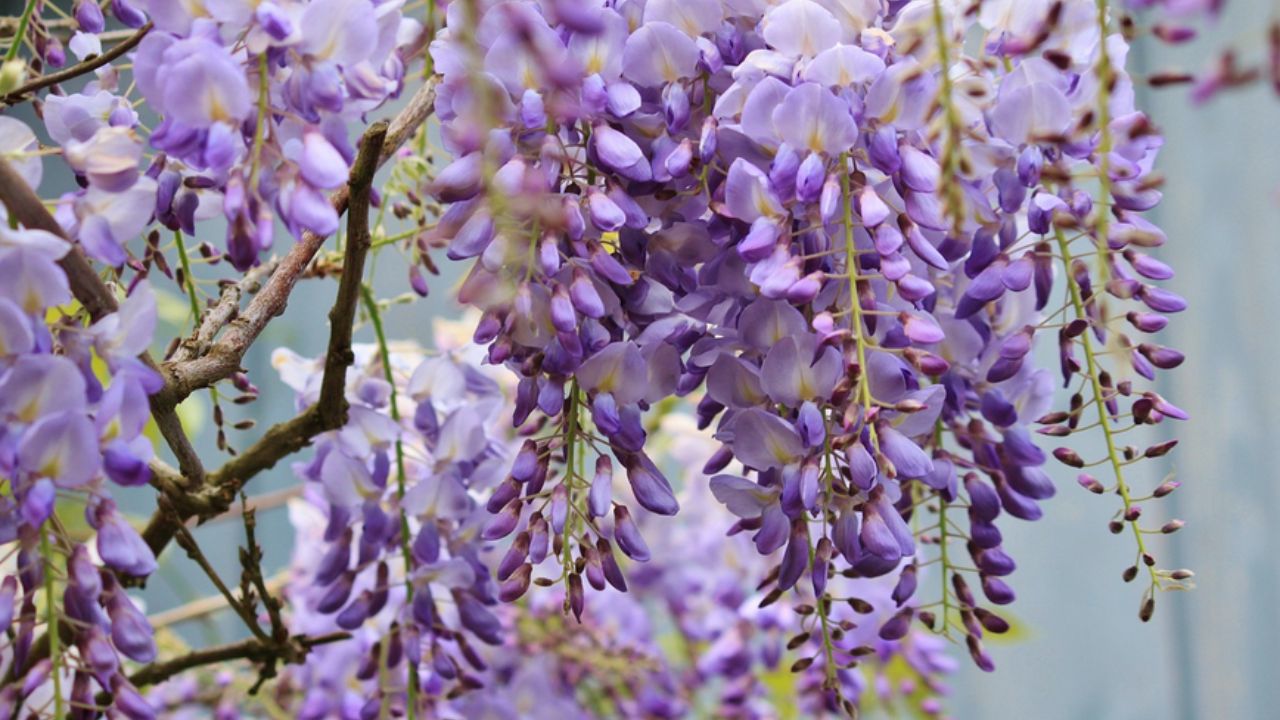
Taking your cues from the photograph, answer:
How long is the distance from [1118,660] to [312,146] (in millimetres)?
1443

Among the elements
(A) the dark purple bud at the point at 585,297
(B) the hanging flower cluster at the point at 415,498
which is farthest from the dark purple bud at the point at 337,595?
(A) the dark purple bud at the point at 585,297

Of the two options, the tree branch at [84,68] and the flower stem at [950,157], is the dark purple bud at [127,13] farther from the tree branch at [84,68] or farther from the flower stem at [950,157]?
the flower stem at [950,157]

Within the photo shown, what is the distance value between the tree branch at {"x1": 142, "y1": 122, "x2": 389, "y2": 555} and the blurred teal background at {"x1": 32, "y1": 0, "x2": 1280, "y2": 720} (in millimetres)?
655

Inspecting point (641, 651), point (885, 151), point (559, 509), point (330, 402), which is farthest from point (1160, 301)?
point (641, 651)

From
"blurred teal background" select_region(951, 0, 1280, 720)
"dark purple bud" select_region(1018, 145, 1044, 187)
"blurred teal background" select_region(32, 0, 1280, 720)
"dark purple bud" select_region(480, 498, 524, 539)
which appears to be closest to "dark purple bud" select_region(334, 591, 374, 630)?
"dark purple bud" select_region(480, 498, 524, 539)

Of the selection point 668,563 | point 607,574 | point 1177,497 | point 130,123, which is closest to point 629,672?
point 668,563

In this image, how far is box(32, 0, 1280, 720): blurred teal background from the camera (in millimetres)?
1377

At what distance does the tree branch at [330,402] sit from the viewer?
0.46 meters

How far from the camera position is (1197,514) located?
148cm

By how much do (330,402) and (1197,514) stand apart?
123cm

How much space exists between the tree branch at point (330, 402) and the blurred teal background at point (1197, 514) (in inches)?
25.8

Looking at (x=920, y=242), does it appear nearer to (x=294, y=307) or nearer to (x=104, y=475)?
(x=104, y=475)

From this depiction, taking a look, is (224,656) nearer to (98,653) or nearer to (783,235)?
(98,653)

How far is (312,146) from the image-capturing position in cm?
38
